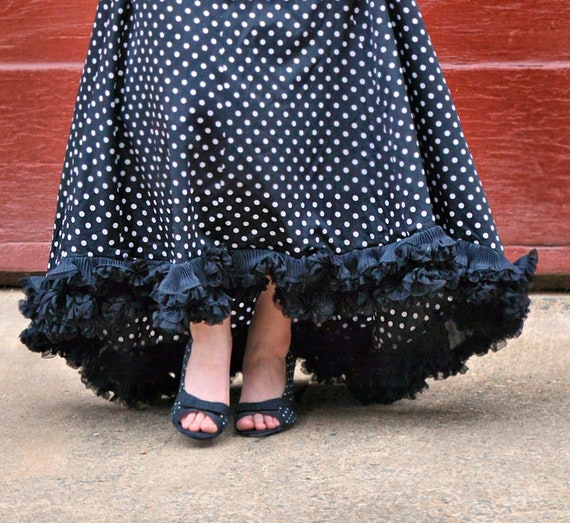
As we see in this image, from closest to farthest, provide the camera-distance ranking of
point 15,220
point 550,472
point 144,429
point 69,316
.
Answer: point 550,472, point 69,316, point 144,429, point 15,220

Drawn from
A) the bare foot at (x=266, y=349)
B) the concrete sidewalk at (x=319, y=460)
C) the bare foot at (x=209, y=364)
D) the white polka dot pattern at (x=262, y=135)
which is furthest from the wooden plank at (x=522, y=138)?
the bare foot at (x=209, y=364)

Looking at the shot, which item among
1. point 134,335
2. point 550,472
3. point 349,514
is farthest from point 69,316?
point 550,472

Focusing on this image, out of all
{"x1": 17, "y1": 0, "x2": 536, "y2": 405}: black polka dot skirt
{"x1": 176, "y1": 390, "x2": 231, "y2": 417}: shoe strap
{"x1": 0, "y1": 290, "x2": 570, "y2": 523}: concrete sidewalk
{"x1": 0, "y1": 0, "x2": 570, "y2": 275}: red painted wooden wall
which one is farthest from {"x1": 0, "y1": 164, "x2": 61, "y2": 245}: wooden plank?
{"x1": 176, "y1": 390, "x2": 231, "y2": 417}: shoe strap

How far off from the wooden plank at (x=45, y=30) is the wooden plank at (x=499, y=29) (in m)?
0.96

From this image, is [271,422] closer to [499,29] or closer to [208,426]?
[208,426]

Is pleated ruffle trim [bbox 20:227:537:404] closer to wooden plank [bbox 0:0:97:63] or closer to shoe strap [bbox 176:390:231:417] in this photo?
shoe strap [bbox 176:390:231:417]

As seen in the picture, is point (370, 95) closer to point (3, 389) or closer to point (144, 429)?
point (144, 429)

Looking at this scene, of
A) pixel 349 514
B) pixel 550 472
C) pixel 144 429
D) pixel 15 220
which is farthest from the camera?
pixel 15 220

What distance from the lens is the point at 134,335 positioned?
7.20ft

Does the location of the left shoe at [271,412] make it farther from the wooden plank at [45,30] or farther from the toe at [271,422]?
the wooden plank at [45,30]

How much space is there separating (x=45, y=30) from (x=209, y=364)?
1388mm

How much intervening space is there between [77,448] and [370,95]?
34.5 inches

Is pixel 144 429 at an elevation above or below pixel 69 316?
below

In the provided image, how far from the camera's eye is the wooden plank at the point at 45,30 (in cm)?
301
